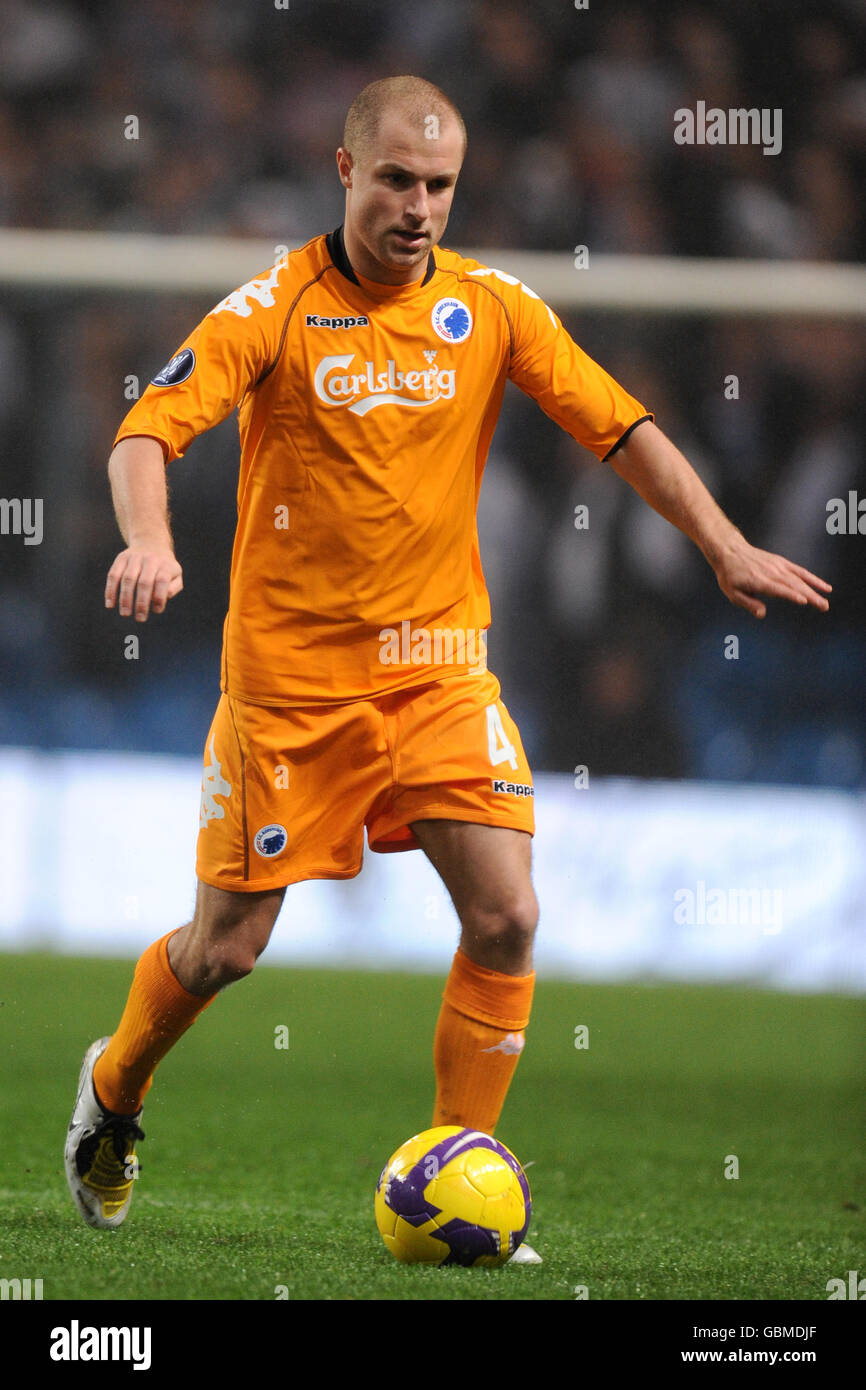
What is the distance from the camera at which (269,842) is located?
3.19m

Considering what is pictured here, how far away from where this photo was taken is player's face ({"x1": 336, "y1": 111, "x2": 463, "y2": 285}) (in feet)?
10.1

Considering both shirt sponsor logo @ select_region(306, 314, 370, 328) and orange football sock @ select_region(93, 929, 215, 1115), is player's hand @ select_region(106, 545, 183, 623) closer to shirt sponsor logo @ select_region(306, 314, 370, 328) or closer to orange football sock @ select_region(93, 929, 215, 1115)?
shirt sponsor logo @ select_region(306, 314, 370, 328)

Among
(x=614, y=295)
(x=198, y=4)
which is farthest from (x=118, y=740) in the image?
(x=198, y=4)

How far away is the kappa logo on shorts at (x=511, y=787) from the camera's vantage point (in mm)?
3191

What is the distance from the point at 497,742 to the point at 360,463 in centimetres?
58

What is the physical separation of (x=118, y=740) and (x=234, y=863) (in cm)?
507

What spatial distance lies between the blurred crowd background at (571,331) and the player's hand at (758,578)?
4.68 meters

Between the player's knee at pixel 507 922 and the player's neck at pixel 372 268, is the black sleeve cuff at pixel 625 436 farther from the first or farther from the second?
the player's knee at pixel 507 922

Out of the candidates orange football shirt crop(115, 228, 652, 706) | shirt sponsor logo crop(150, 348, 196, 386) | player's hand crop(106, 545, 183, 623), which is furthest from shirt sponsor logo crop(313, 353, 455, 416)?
player's hand crop(106, 545, 183, 623)

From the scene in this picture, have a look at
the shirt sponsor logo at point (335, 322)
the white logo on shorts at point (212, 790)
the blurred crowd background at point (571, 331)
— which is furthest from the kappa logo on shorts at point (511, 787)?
the blurred crowd background at point (571, 331)

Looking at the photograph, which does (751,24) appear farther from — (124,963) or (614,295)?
(124,963)

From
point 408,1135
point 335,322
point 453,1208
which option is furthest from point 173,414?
point 408,1135

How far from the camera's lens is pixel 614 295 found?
7.27m
